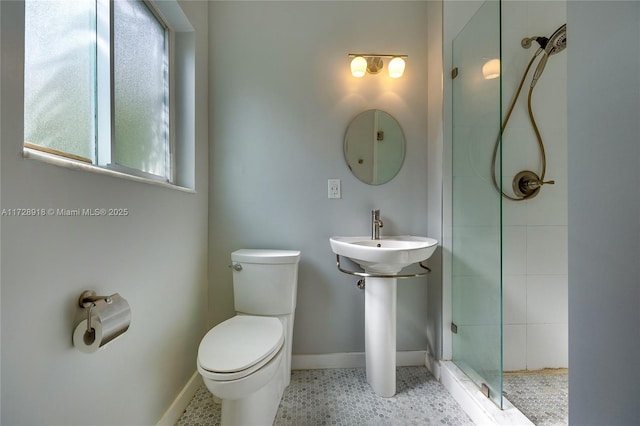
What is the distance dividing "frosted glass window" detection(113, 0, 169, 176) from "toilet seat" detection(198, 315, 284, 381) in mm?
838

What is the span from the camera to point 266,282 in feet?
4.63

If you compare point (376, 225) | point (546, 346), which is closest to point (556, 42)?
point (376, 225)

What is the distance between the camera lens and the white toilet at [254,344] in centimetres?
95

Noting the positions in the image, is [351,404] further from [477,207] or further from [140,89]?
[140,89]

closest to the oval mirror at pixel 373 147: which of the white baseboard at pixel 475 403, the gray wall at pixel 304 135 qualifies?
the gray wall at pixel 304 135

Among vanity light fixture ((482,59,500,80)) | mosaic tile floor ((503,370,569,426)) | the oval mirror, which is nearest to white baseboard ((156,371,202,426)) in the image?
the oval mirror

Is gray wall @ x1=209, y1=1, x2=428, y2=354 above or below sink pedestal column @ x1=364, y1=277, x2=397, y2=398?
above

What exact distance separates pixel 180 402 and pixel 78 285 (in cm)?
87

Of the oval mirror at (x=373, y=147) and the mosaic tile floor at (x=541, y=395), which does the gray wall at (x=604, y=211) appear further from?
the oval mirror at (x=373, y=147)

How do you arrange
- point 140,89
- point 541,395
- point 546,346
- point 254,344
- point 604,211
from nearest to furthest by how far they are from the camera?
1. point 604,211
2. point 254,344
3. point 140,89
4. point 541,395
5. point 546,346

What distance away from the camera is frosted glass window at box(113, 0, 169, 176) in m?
1.05

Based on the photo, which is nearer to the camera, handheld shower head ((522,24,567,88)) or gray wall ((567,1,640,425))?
gray wall ((567,1,640,425))

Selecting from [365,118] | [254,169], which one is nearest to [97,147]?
[254,169]

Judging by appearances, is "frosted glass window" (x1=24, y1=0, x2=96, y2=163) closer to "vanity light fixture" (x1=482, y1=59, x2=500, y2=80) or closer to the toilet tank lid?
the toilet tank lid
